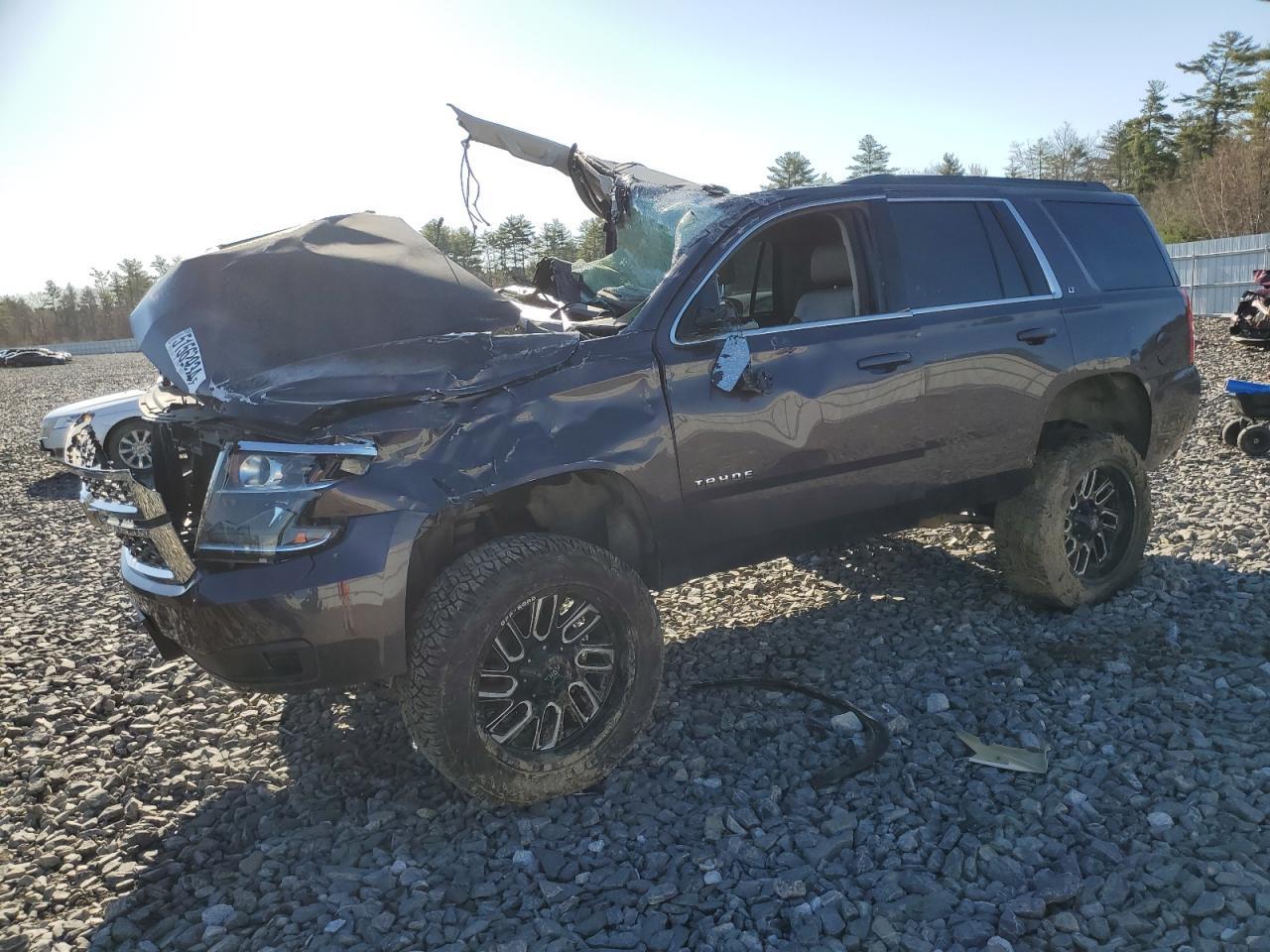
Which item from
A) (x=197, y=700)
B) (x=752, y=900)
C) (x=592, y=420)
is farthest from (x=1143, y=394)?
(x=197, y=700)

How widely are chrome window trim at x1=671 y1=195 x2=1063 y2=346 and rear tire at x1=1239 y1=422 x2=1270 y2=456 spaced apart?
464 centimetres

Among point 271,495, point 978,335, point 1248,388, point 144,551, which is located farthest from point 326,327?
point 1248,388

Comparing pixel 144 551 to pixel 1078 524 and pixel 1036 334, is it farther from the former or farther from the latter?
pixel 1078 524

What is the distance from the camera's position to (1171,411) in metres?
5.24

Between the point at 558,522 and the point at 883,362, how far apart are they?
167cm

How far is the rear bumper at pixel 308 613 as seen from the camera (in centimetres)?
297

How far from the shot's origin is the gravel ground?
2.73 m

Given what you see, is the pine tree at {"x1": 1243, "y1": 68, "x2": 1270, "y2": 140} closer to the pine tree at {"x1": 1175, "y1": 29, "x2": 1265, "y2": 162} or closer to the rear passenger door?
the pine tree at {"x1": 1175, "y1": 29, "x2": 1265, "y2": 162}

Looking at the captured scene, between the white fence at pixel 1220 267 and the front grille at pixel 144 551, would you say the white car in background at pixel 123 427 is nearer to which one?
the front grille at pixel 144 551

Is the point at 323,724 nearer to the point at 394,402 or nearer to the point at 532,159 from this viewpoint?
the point at 394,402

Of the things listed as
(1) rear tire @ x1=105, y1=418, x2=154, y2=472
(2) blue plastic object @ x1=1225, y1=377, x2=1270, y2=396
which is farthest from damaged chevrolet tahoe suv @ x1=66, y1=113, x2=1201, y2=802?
(1) rear tire @ x1=105, y1=418, x2=154, y2=472

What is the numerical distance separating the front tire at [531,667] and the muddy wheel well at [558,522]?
19 cm

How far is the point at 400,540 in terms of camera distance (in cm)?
308

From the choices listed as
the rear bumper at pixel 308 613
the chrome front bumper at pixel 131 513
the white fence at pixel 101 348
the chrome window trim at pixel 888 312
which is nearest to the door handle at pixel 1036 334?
the chrome window trim at pixel 888 312
